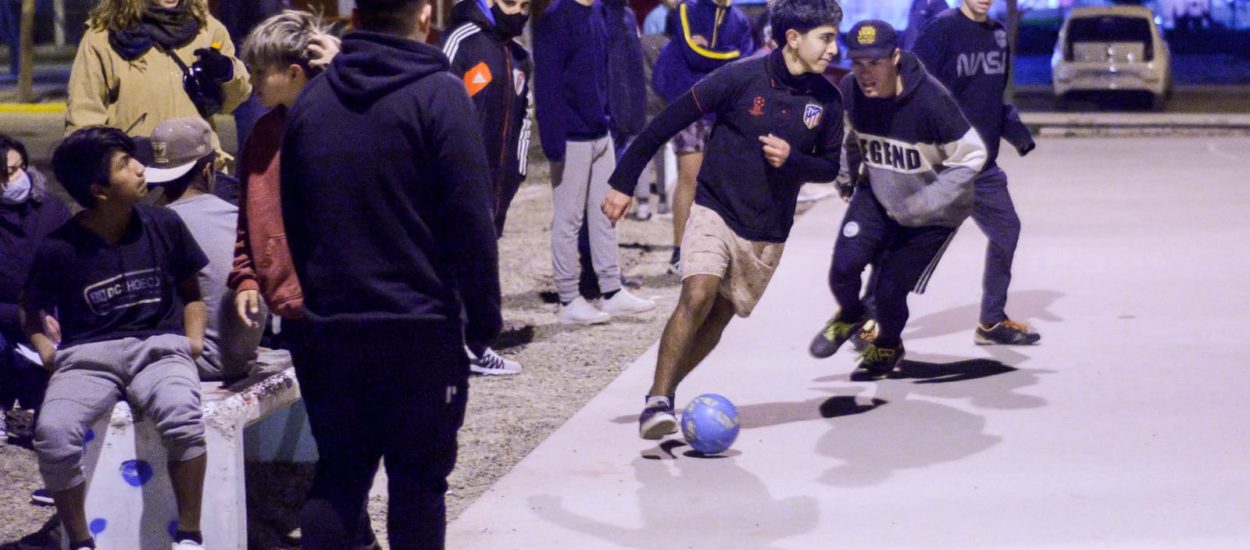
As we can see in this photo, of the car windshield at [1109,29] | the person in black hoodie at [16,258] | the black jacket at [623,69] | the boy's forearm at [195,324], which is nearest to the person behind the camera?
the boy's forearm at [195,324]

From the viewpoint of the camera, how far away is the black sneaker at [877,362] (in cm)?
680

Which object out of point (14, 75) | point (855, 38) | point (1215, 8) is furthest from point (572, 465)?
point (1215, 8)

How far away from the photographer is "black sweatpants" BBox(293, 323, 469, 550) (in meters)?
3.46

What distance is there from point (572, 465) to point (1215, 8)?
45.7 m

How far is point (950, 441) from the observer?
585cm

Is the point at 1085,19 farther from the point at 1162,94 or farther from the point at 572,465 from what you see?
the point at 572,465

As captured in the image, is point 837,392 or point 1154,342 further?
point 1154,342

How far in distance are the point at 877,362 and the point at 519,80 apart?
2073 mm

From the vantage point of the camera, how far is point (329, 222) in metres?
3.43

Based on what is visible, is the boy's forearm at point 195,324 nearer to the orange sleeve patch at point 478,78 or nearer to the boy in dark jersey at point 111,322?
the boy in dark jersey at point 111,322

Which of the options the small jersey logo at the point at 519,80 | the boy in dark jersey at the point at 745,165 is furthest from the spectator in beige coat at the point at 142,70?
the boy in dark jersey at the point at 745,165

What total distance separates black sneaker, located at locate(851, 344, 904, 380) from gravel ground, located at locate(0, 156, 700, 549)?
995 millimetres

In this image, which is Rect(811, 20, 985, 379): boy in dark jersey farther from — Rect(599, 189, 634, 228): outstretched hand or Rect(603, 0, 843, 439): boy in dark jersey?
Rect(599, 189, 634, 228): outstretched hand

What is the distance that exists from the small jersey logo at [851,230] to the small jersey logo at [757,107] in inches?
39.9
